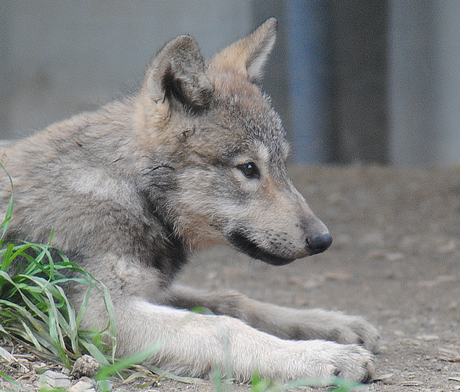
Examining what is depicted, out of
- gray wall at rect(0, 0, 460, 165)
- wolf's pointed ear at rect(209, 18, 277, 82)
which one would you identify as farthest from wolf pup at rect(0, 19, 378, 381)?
gray wall at rect(0, 0, 460, 165)

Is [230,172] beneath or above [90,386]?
above

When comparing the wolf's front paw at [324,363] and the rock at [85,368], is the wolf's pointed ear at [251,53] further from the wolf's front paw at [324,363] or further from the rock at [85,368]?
the rock at [85,368]

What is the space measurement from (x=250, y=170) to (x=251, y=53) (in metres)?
1.21

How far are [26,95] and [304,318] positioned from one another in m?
9.56

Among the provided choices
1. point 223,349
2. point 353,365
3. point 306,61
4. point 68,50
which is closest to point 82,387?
point 223,349

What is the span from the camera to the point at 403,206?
905 centimetres

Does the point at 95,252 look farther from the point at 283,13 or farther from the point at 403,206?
the point at 283,13

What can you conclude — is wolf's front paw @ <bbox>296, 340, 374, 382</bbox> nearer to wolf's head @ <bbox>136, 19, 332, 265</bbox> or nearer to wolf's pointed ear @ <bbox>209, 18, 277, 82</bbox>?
wolf's head @ <bbox>136, 19, 332, 265</bbox>

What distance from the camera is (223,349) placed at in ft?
10.5

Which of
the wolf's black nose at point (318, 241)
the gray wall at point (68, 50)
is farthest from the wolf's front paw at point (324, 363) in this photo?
the gray wall at point (68, 50)

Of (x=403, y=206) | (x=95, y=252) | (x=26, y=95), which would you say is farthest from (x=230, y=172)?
(x=26, y=95)

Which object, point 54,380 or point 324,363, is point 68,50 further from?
point 324,363

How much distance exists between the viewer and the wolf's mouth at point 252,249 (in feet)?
12.3

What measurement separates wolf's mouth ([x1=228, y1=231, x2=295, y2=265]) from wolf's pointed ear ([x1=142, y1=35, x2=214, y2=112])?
86 cm
